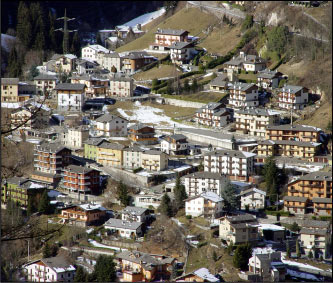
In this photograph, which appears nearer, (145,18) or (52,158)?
(52,158)

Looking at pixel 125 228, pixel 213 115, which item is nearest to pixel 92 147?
pixel 213 115

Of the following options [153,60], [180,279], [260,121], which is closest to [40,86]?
[153,60]

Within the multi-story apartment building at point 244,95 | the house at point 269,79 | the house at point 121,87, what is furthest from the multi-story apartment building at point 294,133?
the house at point 121,87

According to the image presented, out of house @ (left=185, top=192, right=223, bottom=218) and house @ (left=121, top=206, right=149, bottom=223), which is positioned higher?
house @ (left=185, top=192, right=223, bottom=218)

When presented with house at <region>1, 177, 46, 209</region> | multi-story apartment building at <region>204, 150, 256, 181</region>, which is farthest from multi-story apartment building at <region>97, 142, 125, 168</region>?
multi-story apartment building at <region>204, 150, 256, 181</region>

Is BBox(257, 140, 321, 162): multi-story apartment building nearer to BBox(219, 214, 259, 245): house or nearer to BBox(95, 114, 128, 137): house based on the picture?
BBox(219, 214, 259, 245): house

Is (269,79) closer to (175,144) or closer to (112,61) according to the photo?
(175,144)

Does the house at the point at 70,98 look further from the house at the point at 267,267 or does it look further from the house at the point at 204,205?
the house at the point at 267,267

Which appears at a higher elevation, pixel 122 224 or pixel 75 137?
pixel 75 137
